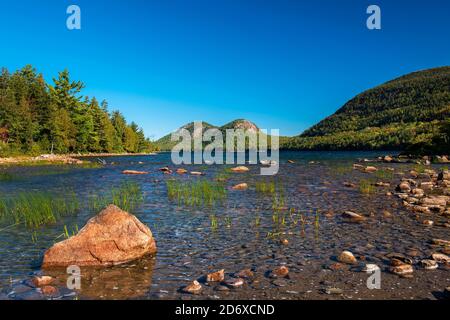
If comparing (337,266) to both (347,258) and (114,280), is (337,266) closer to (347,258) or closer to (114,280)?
(347,258)

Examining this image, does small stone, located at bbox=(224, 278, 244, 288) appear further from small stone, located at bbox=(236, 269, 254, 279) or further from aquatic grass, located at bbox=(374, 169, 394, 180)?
aquatic grass, located at bbox=(374, 169, 394, 180)

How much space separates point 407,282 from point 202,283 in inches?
195

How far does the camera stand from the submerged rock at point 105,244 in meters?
9.31

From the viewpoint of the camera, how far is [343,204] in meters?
18.7

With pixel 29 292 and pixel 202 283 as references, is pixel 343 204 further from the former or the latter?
pixel 29 292

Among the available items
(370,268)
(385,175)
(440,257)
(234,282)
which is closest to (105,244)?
(234,282)

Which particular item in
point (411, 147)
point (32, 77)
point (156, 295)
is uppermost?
point (32, 77)

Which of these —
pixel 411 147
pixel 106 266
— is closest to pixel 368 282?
pixel 106 266

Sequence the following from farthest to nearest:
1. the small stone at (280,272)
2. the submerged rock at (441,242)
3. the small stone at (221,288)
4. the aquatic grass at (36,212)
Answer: the aquatic grass at (36,212) < the submerged rock at (441,242) < the small stone at (280,272) < the small stone at (221,288)

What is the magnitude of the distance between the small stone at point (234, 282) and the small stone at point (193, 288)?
701mm

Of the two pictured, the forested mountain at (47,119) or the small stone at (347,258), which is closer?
the small stone at (347,258)

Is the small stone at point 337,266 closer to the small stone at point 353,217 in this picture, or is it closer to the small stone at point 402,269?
the small stone at point 402,269

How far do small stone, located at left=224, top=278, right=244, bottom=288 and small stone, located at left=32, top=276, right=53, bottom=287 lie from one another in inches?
172

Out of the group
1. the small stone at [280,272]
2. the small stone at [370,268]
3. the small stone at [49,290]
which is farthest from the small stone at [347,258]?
the small stone at [49,290]
